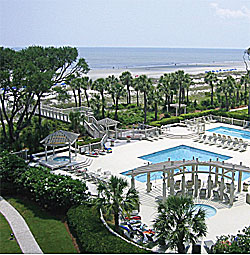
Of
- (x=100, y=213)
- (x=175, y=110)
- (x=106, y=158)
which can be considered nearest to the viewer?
(x=100, y=213)

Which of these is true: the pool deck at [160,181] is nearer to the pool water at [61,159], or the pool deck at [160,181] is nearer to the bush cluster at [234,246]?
the bush cluster at [234,246]

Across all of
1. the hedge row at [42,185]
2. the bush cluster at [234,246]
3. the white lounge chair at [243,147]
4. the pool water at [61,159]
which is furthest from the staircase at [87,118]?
the bush cluster at [234,246]

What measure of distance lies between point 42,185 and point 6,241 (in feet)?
13.6

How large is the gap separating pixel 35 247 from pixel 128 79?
37047 mm

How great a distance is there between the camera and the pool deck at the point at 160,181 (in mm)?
17578

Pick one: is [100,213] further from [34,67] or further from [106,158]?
[34,67]

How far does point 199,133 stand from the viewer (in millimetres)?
36500

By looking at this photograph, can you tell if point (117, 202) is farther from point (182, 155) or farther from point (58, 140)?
point (182, 155)

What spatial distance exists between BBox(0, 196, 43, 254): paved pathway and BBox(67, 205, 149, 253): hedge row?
6.51ft

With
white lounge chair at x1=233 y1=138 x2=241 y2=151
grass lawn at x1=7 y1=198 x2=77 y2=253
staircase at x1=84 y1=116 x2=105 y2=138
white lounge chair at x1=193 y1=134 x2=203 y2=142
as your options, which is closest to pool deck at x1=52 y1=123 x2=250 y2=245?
white lounge chair at x1=193 y1=134 x2=203 y2=142

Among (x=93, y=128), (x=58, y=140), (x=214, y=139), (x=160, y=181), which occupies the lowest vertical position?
(x=160, y=181)

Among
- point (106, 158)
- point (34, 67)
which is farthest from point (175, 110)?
point (34, 67)

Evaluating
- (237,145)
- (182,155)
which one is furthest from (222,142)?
(182,155)

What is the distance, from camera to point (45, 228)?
16969 mm
